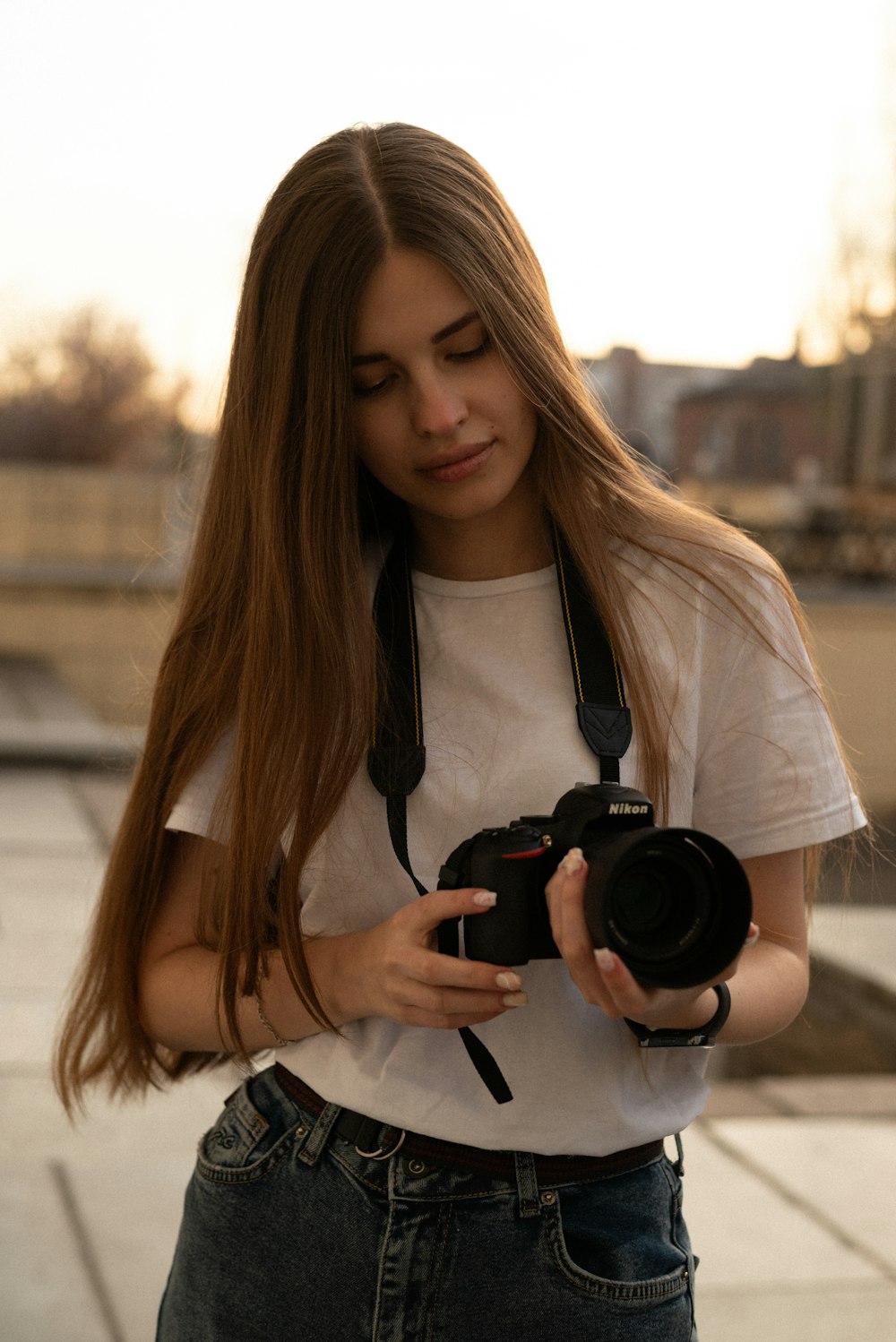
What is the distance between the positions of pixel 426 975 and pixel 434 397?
486 mm

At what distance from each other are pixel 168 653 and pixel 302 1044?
370 mm

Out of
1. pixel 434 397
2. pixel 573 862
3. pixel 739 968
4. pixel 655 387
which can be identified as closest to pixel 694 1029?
pixel 739 968

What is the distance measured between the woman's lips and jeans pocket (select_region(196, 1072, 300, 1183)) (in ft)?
1.79

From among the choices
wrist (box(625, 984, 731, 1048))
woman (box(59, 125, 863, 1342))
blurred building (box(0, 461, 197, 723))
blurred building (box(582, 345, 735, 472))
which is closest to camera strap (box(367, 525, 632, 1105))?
woman (box(59, 125, 863, 1342))

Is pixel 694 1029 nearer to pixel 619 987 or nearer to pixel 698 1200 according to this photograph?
pixel 619 987

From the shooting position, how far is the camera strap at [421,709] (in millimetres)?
1203

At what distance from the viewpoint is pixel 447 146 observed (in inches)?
53.7

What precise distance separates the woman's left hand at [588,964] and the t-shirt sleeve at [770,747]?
182 millimetres

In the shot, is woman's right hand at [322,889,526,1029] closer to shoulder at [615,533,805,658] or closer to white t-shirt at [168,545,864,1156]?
white t-shirt at [168,545,864,1156]

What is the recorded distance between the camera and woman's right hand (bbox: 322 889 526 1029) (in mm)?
1109

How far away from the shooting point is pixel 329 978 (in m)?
1.22

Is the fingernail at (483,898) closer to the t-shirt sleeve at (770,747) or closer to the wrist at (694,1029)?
the wrist at (694,1029)

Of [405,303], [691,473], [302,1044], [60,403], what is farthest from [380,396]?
[60,403]

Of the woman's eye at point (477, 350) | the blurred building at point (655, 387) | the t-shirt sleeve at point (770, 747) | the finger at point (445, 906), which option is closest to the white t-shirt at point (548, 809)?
the t-shirt sleeve at point (770, 747)
